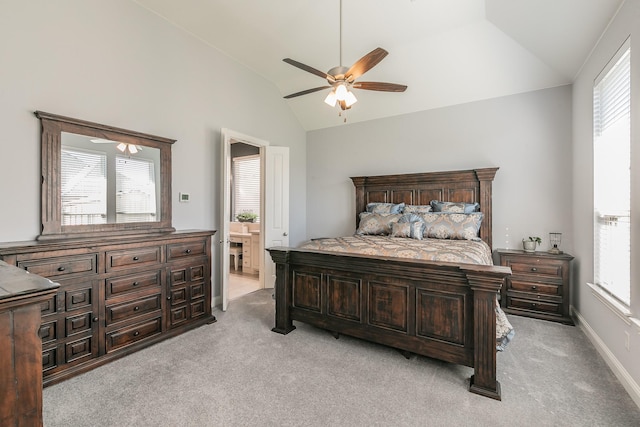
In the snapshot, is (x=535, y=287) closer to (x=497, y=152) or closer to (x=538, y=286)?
(x=538, y=286)

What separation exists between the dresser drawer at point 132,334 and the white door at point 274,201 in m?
1.99

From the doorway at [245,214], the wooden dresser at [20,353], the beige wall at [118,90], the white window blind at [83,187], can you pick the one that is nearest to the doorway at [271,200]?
the beige wall at [118,90]

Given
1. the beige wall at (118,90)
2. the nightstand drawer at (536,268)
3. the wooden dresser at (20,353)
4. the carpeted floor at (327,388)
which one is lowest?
the carpeted floor at (327,388)

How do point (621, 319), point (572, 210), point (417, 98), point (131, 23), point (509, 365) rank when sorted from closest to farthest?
1. point (621, 319)
2. point (509, 365)
3. point (131, 23)
4. point (572, 210)
5. point (417, 98)

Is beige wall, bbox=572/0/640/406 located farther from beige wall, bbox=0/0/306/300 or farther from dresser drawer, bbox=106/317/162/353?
beige wall, bbox=0/0/306/300

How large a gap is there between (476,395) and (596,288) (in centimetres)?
180

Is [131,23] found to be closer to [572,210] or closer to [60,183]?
[60,183]

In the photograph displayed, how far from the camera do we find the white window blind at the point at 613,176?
7.37 feet

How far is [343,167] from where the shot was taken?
5.37m

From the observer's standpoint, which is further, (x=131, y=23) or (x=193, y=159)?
(x=193, y=159)

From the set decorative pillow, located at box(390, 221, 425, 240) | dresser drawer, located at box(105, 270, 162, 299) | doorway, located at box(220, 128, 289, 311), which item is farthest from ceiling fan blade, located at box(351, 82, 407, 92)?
dresser drawer, located at box(105, 270, 162, 299)

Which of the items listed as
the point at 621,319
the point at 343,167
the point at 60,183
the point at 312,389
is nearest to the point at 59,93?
the point at 60,183

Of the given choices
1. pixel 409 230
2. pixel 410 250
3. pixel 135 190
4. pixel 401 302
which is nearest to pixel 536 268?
pixel 409 230

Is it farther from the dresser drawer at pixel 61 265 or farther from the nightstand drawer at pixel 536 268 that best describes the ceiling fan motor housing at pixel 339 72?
the nightstand drawer at pixel 536 268
